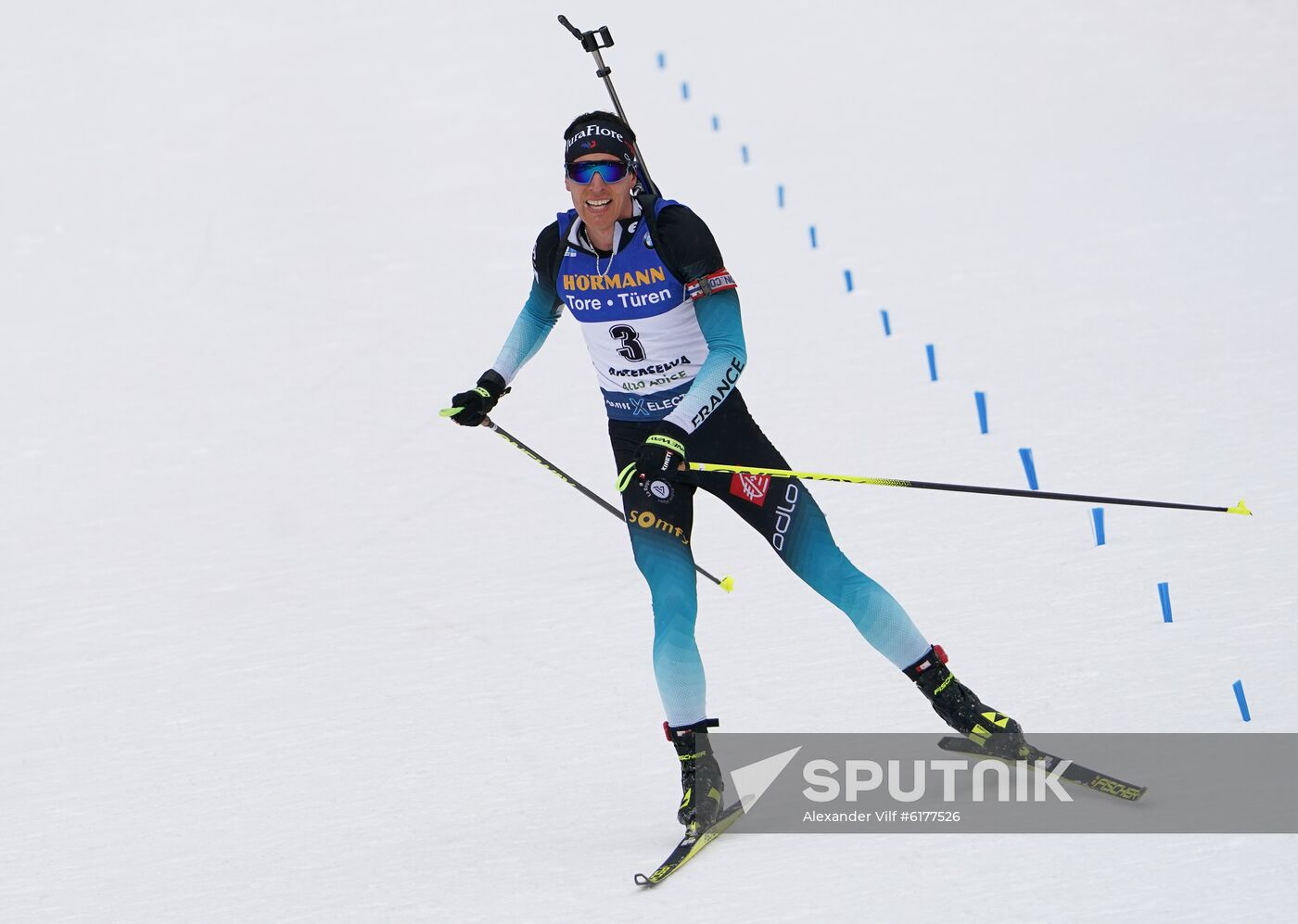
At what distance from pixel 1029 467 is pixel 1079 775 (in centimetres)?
291

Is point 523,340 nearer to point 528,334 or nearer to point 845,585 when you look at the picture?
point 528,334

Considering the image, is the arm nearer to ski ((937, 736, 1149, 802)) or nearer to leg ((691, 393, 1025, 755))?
leg ((691, 393, 1025, 755))

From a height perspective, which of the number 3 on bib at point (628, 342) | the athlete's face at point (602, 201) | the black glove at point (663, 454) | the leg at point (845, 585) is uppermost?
the athlete's face at point (602, 201)

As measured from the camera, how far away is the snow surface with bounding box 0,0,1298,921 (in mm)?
4887

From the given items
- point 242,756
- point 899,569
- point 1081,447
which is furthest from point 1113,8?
point 242,756

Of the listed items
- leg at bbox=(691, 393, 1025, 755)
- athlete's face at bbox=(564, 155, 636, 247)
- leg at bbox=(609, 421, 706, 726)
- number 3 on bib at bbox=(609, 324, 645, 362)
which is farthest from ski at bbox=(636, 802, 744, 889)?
athlete's face at bbox=(564, 155, 636, 247)

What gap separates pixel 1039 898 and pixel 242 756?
3046 mm

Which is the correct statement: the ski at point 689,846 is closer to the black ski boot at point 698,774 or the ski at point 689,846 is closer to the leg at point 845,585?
the black ski boot at point 698,774

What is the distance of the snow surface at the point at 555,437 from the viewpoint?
4.89m

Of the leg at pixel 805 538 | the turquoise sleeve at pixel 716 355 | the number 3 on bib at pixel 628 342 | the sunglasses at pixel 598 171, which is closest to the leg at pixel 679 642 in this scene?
the leg at pixel 805 538

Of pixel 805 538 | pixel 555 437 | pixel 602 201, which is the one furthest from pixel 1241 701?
pixel 555 437

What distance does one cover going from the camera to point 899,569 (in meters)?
6.66

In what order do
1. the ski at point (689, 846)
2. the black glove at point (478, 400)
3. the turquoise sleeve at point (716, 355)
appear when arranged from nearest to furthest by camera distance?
the ski at point (689, 846) < the turquoise sleeve at point (716, 355) < the black glove at point (478, 400)

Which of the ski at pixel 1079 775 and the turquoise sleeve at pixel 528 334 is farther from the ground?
the turquoise sleeve at pixel 528 334
